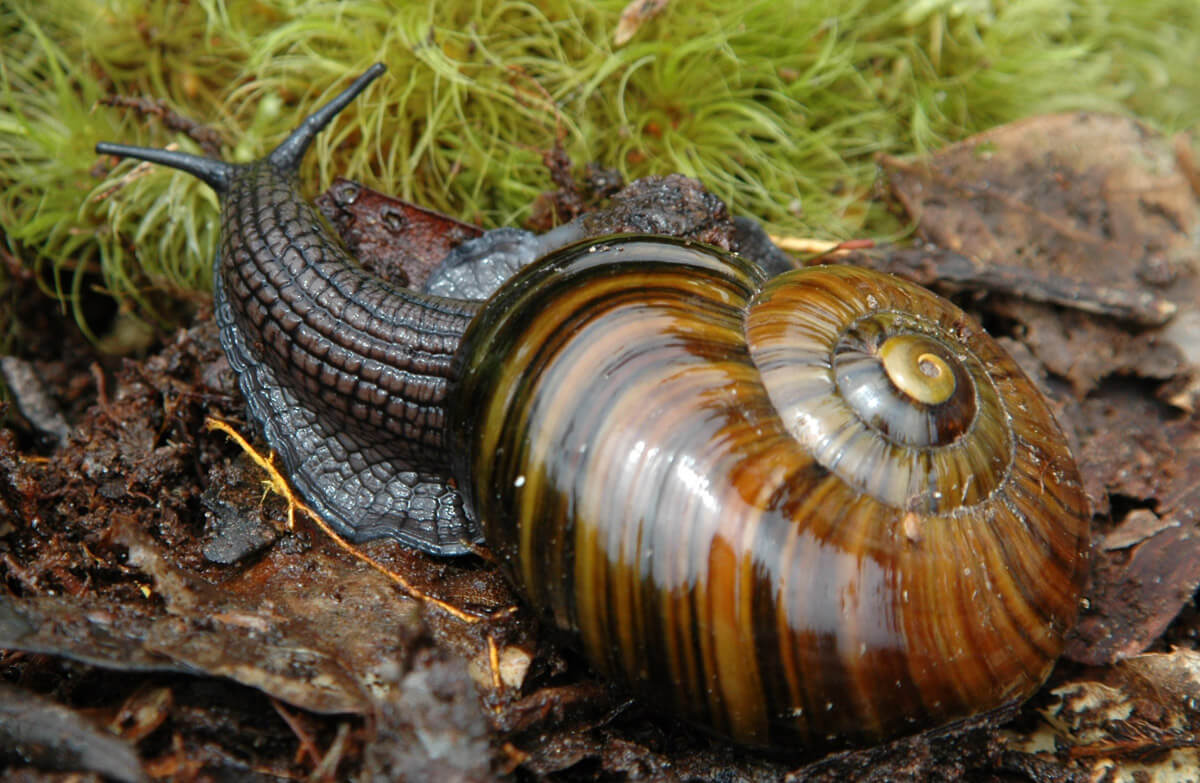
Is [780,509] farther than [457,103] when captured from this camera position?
No

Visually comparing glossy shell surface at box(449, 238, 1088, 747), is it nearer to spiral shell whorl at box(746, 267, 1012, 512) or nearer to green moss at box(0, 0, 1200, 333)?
spiral shell whorl at box(746, 267, 1012, 512)

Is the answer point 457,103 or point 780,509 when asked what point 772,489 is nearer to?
point 780,509

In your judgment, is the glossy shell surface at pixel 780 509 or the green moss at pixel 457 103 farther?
the green moss at pixel 457 103

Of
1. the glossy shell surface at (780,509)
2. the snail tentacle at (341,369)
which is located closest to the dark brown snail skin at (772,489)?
the glossy shell surface at (780,509)

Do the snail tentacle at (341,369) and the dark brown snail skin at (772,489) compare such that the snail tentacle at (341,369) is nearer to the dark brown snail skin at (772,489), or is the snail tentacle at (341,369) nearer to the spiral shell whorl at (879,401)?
the dark brown snail skin at (772,489)

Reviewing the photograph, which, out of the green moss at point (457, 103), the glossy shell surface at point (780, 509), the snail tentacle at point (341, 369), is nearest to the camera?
the glossy shell surface at point (780, 509)

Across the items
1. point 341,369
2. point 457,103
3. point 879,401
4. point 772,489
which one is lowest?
point 341,369

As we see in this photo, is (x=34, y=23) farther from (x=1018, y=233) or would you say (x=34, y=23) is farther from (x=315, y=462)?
(x=1018, y=233)

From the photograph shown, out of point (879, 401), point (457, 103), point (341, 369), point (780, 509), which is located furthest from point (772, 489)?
point (457, 103)
